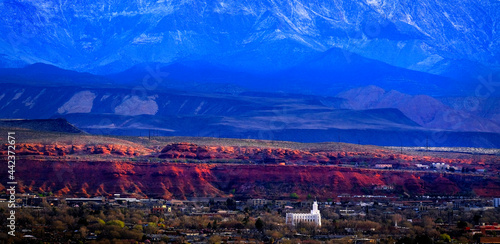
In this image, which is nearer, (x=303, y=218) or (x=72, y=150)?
(x=303, y=218)

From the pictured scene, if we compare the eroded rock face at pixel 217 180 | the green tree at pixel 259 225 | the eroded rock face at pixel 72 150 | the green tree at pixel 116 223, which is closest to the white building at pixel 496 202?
the eroded rock face at pixel 217 180

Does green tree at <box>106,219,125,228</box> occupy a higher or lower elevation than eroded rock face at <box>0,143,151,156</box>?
lower

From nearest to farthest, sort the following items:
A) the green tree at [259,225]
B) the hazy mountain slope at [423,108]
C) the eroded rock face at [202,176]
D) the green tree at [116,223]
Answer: the green tree at [116,223] → the green tree at [259,225] → the eroded rock face at [202,176] → the hazy mountain slope at [423,108]

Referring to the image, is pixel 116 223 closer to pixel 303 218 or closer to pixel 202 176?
pixel 303 218

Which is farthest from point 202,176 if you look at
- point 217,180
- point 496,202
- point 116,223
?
point 116,223

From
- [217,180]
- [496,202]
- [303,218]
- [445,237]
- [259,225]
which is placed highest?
[217,180]

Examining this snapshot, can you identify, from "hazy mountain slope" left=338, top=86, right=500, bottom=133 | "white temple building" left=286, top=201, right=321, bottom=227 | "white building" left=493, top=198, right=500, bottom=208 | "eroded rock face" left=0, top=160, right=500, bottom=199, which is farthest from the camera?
"hazy mountain slope" left=338, top=86, right=500, bottom=133

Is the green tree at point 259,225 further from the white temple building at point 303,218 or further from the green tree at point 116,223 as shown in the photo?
the green tree at point 116,223

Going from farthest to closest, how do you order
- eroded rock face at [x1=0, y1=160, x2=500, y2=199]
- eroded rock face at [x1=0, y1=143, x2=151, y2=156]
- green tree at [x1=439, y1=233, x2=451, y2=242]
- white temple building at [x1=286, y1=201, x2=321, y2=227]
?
eroded rock face at [x1=0, y1=143, x2=151, y2=156] < eroded rock face at [x1=0, y1=160, x2=500, y2=199] < white temple building at [x1=286, y1=201, x2=321, y2=227] < green tree at [x1=439, y1=233, x2=451, y2=242]

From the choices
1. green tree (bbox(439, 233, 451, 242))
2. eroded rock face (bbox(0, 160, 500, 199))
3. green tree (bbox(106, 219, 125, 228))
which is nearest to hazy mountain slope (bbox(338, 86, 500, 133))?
eroded rock face (bbox(0, 160, 500, 199))

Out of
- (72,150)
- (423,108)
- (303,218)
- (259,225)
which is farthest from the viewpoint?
(423,108)

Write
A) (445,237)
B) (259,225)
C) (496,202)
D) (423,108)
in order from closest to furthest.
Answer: (445,237), (259,225), (496,202), (423,108)

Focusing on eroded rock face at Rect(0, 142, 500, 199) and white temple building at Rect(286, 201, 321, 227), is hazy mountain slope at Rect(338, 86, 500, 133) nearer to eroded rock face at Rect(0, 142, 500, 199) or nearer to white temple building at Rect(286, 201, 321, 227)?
eroded rock face at Rect(0, 142, 500, 199)

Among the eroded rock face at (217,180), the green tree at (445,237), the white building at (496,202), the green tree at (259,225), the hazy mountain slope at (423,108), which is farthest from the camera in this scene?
the hazy mountain slope at (423,108)
